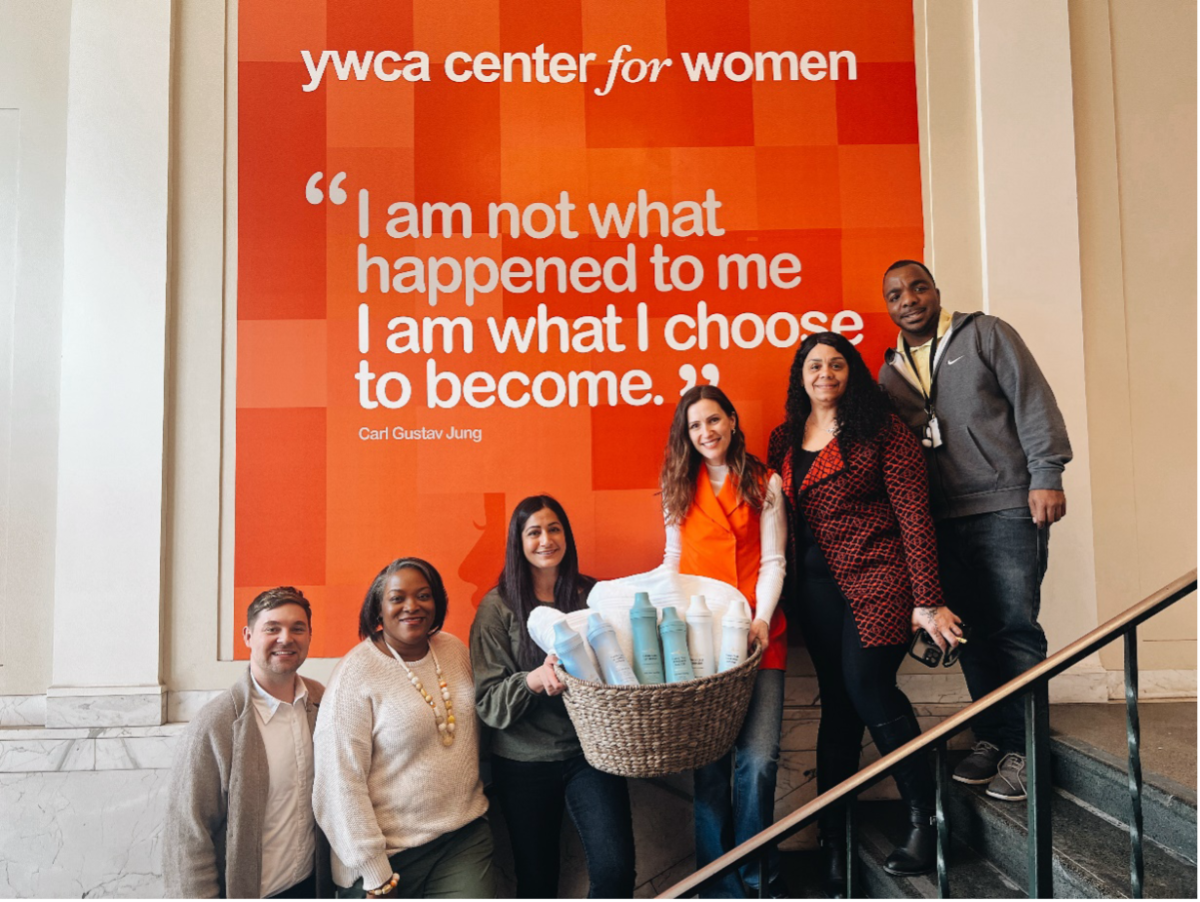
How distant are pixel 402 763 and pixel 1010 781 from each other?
74.3 inches

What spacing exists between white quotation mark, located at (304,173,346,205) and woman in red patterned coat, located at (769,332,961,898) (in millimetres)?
1946

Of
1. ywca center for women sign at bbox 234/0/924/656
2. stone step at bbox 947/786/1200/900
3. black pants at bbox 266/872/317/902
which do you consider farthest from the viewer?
ywca center for women sign at bbox 234/0/924/656

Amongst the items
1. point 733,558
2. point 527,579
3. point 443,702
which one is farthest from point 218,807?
point 733,558

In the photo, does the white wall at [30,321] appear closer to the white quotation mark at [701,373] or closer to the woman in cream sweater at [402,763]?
the woman in cream sweater at [402,763]

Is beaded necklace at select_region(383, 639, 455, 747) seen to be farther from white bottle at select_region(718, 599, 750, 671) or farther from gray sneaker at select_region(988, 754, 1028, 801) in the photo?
gray sneaker at select_region(988, 754, 1028, 801)

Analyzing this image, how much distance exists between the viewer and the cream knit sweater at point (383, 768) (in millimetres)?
2318

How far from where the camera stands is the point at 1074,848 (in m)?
2.28

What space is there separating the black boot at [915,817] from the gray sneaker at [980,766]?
266mm

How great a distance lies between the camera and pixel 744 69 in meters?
3.37

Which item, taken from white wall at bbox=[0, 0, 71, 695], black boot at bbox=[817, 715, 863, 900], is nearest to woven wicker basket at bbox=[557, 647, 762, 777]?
black boot at bbox=[817, 715, 863, 900]

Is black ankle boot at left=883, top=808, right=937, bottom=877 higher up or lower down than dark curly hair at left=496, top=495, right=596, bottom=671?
lower down

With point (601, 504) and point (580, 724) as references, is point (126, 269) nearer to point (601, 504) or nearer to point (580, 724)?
point (601, 504)

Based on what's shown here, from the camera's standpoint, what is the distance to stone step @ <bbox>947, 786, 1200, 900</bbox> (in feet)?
6.83

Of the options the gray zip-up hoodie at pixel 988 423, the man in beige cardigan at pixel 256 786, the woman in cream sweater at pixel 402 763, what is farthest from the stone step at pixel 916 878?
the man in beige cardigan at pixel 256 786
